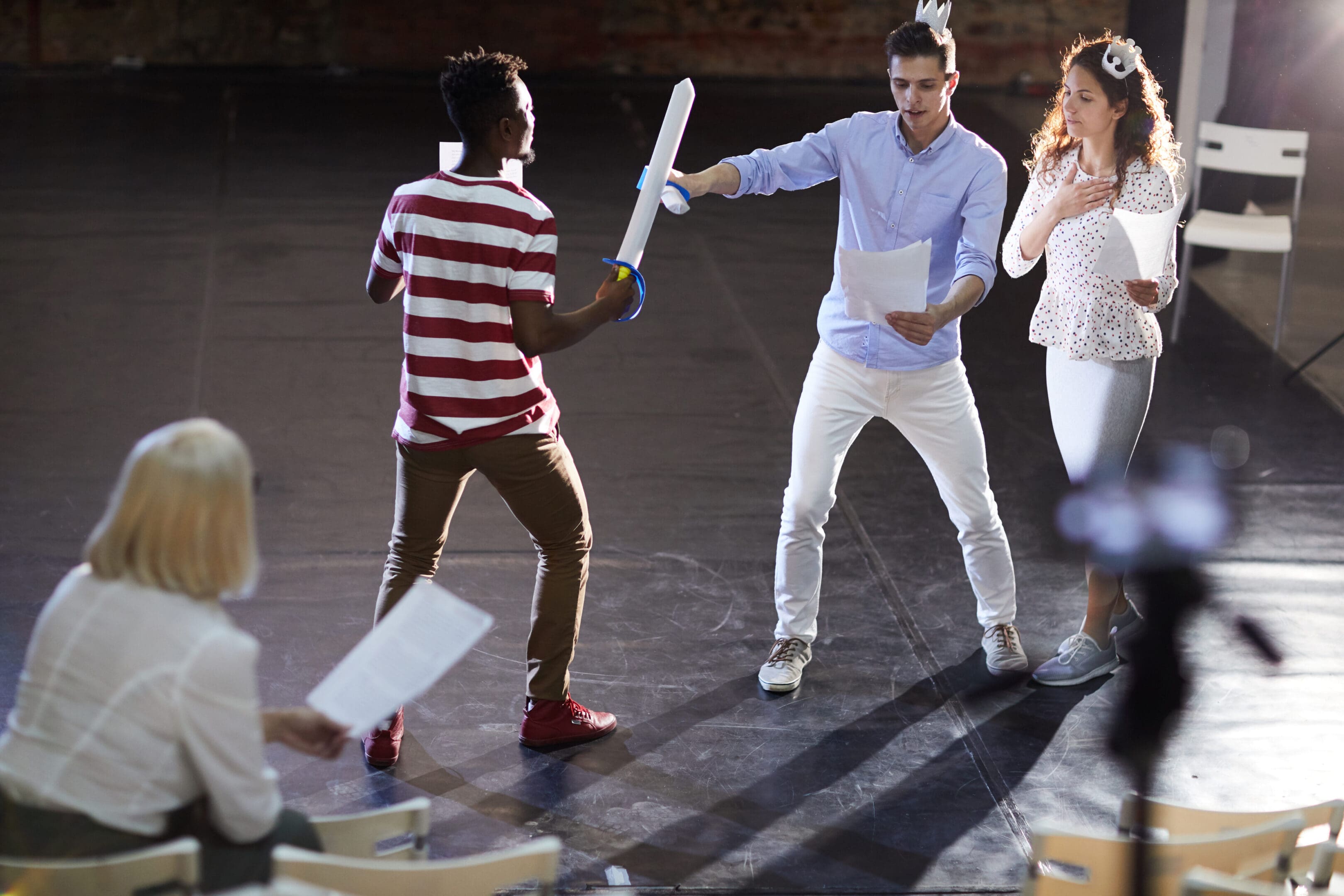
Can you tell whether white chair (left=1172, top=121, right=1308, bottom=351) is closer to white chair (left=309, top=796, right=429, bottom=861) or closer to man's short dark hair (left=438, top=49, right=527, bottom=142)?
man's short dark hair (left=438, top=49, right=527, bottom=142)

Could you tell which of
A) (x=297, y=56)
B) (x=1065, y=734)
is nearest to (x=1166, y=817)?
(x=1065, y=734)

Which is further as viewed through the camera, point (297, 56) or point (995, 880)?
point (297, 56)

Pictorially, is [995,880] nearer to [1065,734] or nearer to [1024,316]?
[1065,734]

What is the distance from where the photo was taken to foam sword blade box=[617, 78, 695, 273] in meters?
3.20

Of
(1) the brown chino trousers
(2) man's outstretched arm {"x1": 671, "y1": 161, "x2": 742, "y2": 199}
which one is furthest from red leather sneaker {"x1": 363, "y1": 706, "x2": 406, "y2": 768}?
(2) man's outstretched arm {"x1": 671, "y1": 161, "x2": 742, "y2": 199}

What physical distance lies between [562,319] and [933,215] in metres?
1.07

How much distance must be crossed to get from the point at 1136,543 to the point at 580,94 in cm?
1018

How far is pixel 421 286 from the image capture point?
3.15 meters

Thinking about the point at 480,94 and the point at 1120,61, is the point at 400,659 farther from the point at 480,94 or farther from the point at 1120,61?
the point at 1120,61

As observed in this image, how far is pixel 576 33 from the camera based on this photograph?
13.4 m

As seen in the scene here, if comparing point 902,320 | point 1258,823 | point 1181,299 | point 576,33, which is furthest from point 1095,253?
point 576,33

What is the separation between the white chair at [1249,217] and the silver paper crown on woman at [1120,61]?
318 centimetres

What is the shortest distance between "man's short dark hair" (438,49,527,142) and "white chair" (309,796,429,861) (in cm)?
143

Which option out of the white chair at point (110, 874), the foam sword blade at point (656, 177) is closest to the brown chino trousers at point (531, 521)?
the foam sword blade at point (656, 177)
